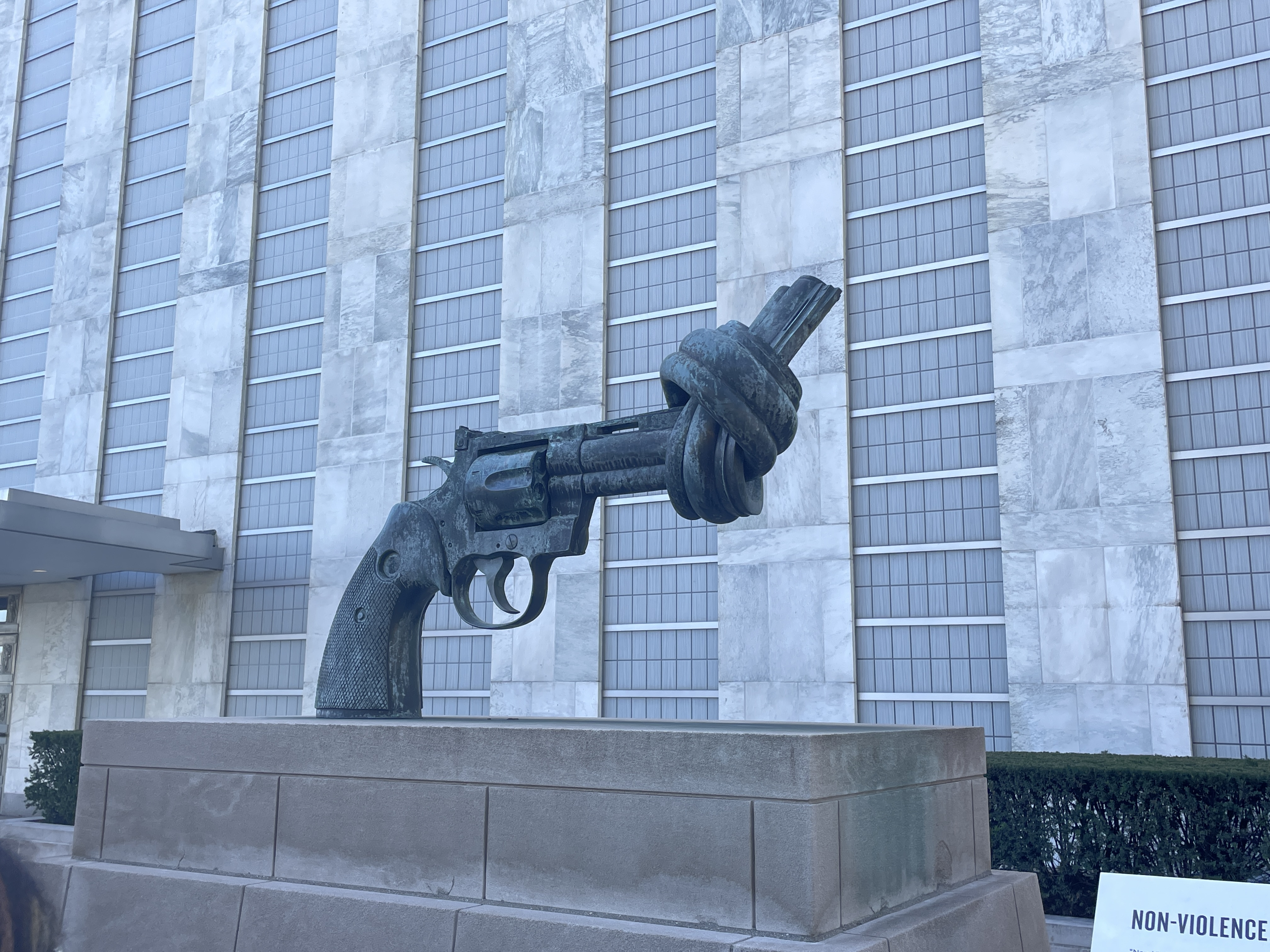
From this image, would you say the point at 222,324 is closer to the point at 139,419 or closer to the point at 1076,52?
the point at 139,419

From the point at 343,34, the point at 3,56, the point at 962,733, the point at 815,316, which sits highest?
the point at 3,56

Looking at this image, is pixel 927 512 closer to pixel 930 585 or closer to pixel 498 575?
pixel 930 585

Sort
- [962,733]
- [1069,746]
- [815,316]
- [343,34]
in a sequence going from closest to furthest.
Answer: [815,316] → [962,733] → [1069,746] → [343,34]

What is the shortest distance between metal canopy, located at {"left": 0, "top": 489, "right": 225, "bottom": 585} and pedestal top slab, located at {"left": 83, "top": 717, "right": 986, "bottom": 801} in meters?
11.7

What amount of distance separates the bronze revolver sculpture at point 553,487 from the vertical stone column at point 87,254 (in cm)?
1916

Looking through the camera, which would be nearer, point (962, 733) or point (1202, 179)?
point (962, 733)

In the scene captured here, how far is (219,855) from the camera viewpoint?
267 inches

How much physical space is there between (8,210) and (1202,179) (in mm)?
26104

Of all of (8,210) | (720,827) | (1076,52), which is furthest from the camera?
(8,210)

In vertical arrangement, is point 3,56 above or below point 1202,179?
above

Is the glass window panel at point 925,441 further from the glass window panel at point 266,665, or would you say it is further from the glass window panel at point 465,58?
the glass window panel at point 266,665

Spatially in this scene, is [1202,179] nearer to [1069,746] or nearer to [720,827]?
[1069,746]

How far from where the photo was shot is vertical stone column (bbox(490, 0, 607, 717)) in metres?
18.2

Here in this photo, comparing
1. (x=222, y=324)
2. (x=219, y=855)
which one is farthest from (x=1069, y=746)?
(x=222, y=324)
